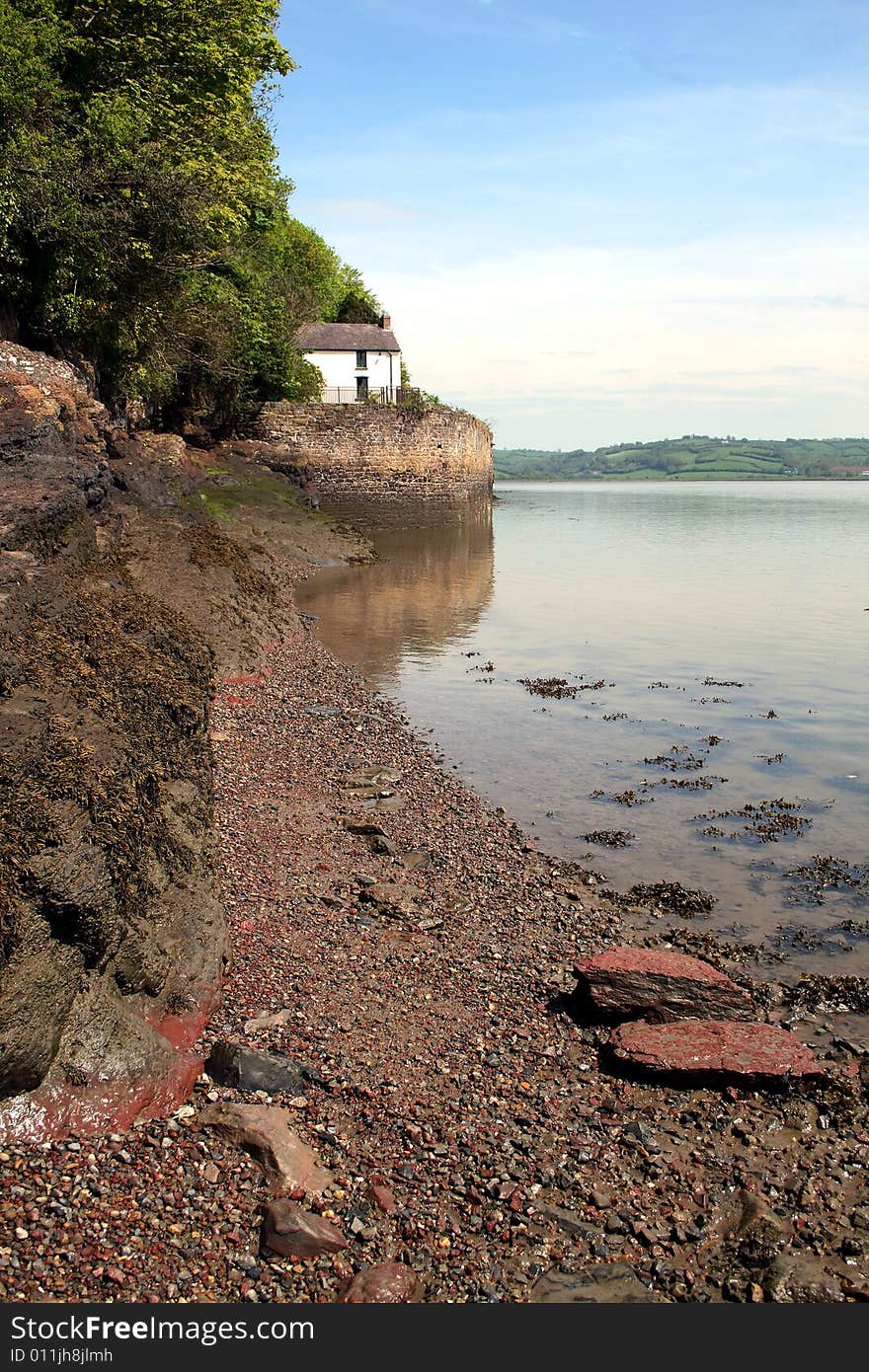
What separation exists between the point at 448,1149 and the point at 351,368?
54585 mm

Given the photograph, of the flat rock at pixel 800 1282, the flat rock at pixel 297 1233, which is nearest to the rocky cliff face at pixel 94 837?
the flat rock at pixel 297 1233

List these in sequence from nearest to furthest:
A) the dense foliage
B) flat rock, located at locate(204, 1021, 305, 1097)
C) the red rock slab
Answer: flat rock, located at locate(204, 1021, 305, 1097) → the red rock slab → the dense foliage

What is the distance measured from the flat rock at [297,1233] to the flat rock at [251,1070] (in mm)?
1037

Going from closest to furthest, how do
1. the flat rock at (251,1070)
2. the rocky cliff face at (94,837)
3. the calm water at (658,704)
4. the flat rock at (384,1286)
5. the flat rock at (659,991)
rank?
the flat rock at (384,1286) < the rocky cliff face at (94,837) < the flat rock at (251,1070) < the flat rock at (659,991) < the calm water at (658,704)

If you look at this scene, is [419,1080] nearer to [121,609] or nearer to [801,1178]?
[801,1178]

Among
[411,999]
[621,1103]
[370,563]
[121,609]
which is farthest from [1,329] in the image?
[621,1103]

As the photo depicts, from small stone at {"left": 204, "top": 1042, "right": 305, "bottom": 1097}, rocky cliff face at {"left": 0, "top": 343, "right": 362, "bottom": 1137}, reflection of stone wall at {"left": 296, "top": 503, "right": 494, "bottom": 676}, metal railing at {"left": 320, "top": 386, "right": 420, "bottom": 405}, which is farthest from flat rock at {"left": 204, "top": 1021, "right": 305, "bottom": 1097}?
metal railing at {"left": 320, "top": 386, "right": 420, "bottom": 405}

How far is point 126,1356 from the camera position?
3.96 metres

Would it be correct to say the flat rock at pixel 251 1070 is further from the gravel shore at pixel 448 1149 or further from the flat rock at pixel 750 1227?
the flat rock at pixel 750 1227

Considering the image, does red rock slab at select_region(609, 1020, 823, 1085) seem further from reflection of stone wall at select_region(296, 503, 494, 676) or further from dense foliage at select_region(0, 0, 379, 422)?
dense foliage at select_region(0, 0, 379, 422)

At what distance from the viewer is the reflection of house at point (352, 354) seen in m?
55.2

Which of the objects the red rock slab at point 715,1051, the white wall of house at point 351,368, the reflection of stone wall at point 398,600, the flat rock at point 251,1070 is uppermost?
the white wall of house at point 351,368

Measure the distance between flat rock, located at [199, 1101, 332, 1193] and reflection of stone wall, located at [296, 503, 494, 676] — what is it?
1355 centimetres

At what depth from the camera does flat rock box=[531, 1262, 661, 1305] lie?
15.1 feet
